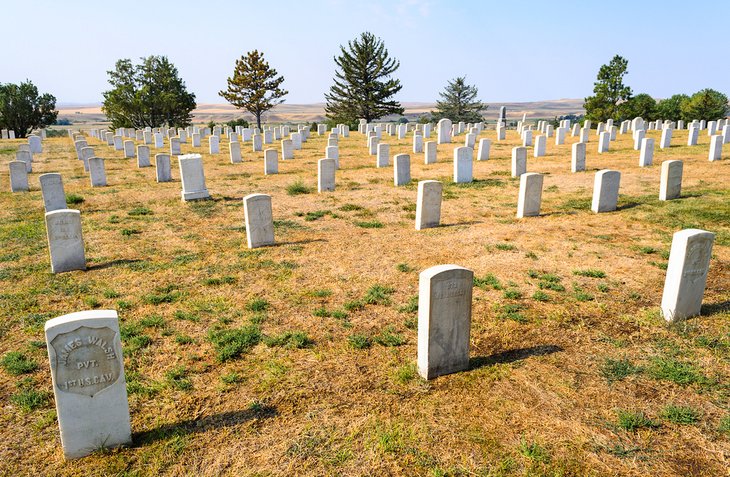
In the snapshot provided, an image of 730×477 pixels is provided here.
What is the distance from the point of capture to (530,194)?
11766 mm

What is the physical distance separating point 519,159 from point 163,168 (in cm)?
1335

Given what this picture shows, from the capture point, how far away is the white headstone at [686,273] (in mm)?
5902

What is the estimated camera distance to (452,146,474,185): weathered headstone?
16.4 meters

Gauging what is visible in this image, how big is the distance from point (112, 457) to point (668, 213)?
40.9 ft

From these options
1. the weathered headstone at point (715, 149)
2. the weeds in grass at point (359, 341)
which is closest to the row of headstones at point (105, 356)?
the weeds in grass at point (359, 341)

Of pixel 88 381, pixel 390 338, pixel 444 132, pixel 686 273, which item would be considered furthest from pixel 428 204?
pixel 444 132

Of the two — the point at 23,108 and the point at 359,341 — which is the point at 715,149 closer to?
the point at 359,341

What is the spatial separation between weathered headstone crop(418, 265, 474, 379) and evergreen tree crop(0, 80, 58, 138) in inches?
2106

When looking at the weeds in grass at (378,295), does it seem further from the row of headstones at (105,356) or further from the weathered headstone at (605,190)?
the weathered headstone at (605,190)

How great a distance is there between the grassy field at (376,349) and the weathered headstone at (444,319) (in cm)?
17

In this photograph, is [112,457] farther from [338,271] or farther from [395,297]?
[338,271]

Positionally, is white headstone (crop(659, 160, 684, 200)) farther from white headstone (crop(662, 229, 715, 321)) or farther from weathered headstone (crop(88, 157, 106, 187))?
weathered headstone (crop(88, 157, 106, 187))

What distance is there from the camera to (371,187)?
1659 centimetres

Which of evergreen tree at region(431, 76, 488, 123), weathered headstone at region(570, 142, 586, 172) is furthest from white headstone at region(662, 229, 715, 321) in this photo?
evergreen tree at region(431, 76, 488, 123)
